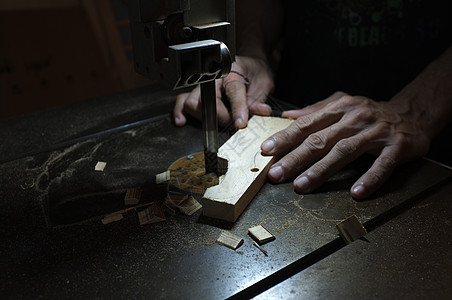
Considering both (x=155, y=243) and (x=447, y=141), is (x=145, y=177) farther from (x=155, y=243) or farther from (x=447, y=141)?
(x=447, y=141)

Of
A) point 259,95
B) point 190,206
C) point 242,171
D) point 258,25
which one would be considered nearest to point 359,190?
point 242,171

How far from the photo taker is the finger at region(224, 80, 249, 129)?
141 centimetres

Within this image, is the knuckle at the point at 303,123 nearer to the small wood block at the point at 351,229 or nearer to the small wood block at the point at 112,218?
the small wood block at the point at 351,229

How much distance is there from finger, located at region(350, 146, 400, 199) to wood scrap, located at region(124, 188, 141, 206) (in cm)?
56

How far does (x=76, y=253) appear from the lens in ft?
3.06

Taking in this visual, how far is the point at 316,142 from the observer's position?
1.22 metres

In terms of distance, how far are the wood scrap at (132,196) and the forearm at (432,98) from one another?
34.2 inches

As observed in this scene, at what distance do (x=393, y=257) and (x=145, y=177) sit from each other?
0.68 m

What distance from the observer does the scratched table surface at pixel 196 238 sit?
2.78ft

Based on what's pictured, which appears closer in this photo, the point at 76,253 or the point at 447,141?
the point at 76,253

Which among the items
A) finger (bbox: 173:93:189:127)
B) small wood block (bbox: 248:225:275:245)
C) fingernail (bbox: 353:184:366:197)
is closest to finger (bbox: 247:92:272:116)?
finger (bbox: 173:93:189:127)

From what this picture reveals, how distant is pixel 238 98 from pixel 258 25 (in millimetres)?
634

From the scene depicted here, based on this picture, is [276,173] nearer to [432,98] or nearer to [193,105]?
[193,105]

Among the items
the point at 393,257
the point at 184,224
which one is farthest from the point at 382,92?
the point at 184,224
